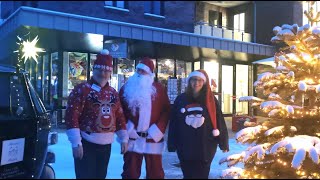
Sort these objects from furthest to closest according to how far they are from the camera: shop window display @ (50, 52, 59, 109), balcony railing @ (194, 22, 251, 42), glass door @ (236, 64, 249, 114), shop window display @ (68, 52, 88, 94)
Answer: glass door @ (236, 64, 249, 114) → balcony railing @ (194, 22, 251, 42) → shop window display @ (50, 52, 59, 109) → shop window display @ (68, 52, 88, 94)

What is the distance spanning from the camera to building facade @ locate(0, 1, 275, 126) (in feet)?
32.7

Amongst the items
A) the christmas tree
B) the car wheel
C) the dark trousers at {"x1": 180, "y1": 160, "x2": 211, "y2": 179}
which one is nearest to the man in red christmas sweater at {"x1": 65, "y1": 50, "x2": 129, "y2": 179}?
the dark trousers at {"x1": 180, "y1": 160, "x2": 211, "y2": 179}

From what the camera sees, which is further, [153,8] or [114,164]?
[153,8]

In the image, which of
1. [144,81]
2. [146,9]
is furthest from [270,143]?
[146,9]

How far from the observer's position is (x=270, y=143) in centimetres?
414

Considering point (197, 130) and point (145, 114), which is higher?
point (145, 114)

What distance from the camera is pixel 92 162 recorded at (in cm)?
355

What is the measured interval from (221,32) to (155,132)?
36.7ft

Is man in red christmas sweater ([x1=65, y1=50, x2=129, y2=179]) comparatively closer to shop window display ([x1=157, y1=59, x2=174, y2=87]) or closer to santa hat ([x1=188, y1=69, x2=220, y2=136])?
santa hat ([x1=188, y1=69, x2=220, y2=136])

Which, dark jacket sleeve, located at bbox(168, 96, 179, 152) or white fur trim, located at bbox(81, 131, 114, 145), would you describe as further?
dark jacket sleeve, located at bbox(168, 96, 179, 152)

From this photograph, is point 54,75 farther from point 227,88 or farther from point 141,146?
point 141,146

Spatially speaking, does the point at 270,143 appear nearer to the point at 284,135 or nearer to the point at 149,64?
the point at 284,135

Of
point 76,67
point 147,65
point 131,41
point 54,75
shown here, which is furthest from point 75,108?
point 54,75

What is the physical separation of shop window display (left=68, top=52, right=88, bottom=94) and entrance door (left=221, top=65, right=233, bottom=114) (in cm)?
671
